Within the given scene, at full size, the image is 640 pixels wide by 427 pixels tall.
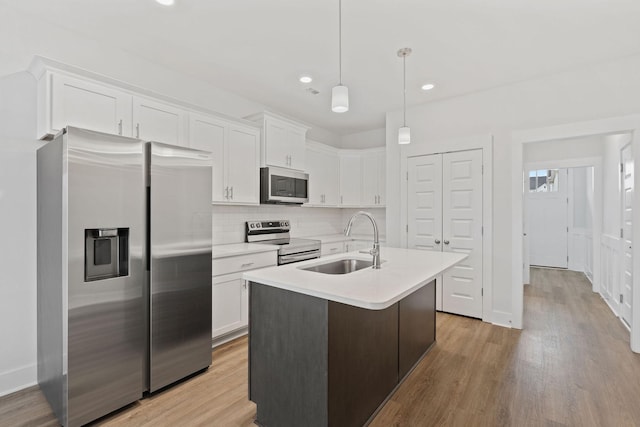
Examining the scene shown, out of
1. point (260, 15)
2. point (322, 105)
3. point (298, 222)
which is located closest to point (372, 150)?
point (322, 105)

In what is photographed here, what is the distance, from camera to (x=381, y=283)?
1.67 metres

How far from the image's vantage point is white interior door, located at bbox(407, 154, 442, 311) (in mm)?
4012

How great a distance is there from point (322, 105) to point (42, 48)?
282 cm

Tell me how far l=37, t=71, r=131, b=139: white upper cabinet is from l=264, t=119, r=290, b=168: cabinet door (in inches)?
61.1

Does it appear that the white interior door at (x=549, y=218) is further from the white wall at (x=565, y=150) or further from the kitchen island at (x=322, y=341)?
the kitchen island at (x=322, y=341)

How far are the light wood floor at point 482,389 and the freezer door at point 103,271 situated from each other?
0.80 ft

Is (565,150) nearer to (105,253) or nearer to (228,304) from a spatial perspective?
(228,304)

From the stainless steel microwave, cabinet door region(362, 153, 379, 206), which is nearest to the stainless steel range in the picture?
the stainless steel microwave

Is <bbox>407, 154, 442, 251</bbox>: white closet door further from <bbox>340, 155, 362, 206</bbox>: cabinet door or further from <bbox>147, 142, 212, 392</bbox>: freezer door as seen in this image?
<bbox>147, 142, 212, 392</bbox>: freezer door

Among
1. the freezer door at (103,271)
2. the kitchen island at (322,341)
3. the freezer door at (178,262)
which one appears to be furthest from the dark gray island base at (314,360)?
the freezer door at (103,271)

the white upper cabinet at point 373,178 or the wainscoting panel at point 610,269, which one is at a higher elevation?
the white upper cabinet at point 373,178

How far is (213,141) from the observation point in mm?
3244

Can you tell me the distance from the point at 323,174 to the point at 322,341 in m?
3.49

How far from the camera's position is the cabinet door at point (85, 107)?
7.09 feet
